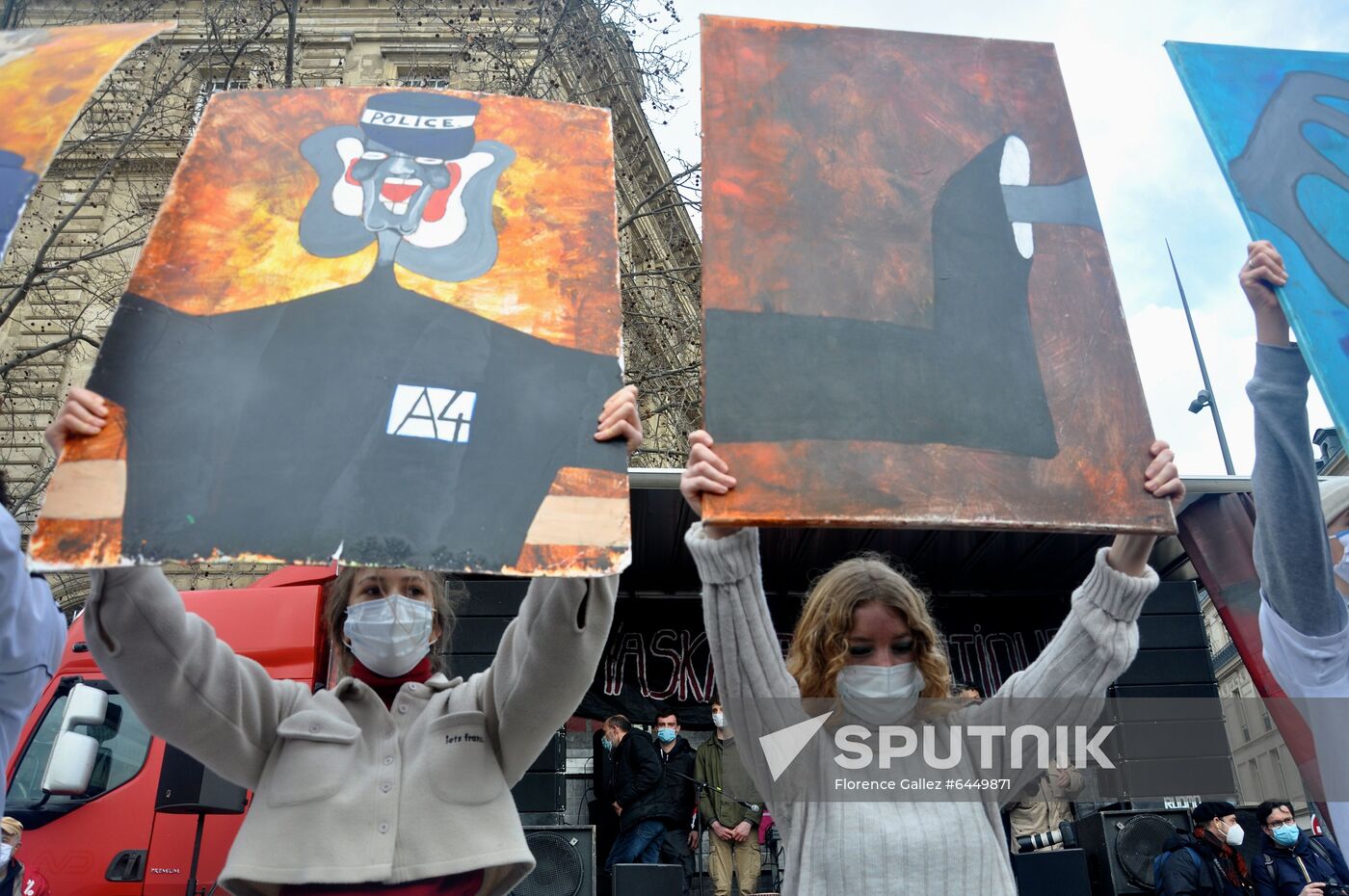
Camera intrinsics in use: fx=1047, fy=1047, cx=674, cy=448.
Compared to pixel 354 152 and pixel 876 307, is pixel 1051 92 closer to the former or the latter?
pixel 876 307

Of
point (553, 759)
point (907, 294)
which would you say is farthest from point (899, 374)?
point (553, 759)

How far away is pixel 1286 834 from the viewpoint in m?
7.34

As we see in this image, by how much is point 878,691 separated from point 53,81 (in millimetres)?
2421

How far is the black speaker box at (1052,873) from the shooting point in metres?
6.88

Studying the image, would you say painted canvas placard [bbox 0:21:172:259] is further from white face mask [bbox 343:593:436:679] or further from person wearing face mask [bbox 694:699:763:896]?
person wearing face mask [bbox 694:699:763:896]

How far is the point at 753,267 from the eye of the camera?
2.61 metres

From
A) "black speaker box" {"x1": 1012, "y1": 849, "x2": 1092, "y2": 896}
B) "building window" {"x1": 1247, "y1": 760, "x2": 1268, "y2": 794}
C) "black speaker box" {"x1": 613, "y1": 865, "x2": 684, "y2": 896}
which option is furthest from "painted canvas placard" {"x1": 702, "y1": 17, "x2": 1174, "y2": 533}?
"building window" {"x1": 1247, "y1": 760, "x2": 1268, "y2": 794}

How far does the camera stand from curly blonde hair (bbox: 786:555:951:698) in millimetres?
2549

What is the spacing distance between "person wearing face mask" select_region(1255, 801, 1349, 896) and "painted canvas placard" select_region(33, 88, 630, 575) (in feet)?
23.7

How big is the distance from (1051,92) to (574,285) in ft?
5.14

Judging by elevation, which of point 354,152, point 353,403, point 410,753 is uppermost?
point 354,152

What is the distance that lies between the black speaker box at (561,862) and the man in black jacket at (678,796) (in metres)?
1.40

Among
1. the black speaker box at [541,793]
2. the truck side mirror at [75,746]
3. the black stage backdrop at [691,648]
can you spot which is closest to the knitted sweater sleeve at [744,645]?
the truck side mirror at [75,746]

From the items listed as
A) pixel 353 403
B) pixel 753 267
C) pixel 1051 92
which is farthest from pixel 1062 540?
pixel 353 403
